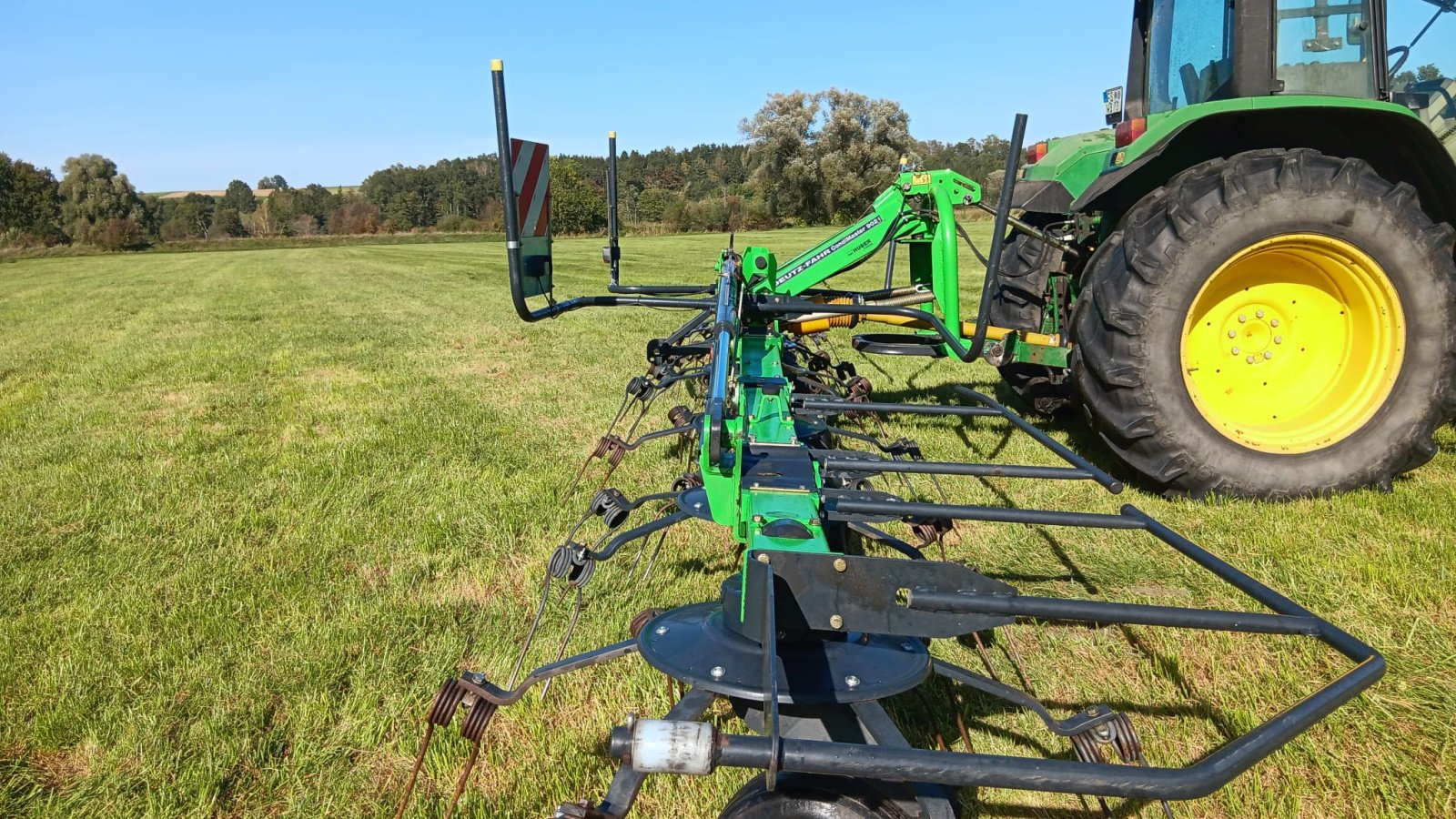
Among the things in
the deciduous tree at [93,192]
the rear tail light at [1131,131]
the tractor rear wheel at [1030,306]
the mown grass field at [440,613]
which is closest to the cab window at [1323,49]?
the rear tail light at [1131,131]

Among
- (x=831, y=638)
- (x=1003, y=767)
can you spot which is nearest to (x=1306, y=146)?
(x=831, y=638)

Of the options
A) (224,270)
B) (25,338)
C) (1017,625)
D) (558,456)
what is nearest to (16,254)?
(224,270)

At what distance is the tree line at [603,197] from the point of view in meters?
38.4

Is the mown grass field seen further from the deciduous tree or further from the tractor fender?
the deciduous tree

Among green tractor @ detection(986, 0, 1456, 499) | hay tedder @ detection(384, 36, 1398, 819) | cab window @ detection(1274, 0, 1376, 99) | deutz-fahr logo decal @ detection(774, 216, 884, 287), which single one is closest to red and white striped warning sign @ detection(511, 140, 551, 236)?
hay tedder @ detection(384, 36, 1398, 819)

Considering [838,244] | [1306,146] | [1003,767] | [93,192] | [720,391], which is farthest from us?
[93,192]

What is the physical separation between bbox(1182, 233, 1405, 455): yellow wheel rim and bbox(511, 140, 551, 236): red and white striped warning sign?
2.65 metres

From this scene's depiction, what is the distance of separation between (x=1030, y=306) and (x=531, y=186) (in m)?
3.11

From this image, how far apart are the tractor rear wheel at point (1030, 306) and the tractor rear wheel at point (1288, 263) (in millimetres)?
1158

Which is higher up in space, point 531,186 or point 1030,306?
point 531,186

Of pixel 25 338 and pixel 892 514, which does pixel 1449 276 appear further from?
pixel 25 338

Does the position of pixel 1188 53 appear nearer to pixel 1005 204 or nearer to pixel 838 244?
Result: pixel 838 244

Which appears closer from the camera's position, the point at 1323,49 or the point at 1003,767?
the point at 1003,767

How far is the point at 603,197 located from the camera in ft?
156
